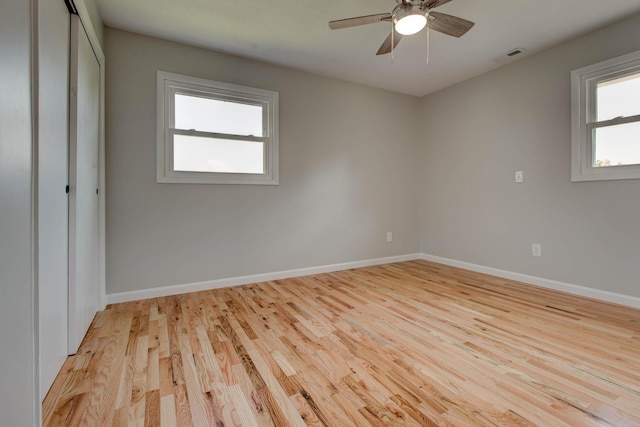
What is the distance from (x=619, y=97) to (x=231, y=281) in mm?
4155

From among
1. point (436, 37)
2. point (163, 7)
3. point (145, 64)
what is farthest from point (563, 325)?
point (145, 64)

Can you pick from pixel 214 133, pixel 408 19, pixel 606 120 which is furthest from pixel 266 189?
pixel 606 120

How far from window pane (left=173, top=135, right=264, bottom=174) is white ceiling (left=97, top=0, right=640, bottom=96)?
3.14 feet

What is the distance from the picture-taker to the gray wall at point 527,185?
252cm

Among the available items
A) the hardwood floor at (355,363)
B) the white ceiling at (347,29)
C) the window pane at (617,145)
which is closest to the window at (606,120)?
the window pane at (617,145)

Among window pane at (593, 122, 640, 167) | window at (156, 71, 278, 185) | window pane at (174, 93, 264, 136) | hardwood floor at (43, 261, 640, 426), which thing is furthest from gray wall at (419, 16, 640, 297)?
window pane at (174, 93, 264, 136)

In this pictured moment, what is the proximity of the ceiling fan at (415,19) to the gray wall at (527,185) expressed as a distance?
5.52 feet

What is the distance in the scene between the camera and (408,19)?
70.4 inches

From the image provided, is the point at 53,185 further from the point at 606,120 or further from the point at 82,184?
the point at 606,120

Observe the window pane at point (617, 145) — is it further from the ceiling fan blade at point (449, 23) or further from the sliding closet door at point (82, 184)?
the sliding closet door at point (82, 184)

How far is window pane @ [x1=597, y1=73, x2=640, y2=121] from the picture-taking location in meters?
2.48

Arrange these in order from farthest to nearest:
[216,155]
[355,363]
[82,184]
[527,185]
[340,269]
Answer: [340,269], [527,185], [216,155], [82,184], [355,363]

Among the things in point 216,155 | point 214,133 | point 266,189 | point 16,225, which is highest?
point 214,133

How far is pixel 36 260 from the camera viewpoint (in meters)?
1.06
